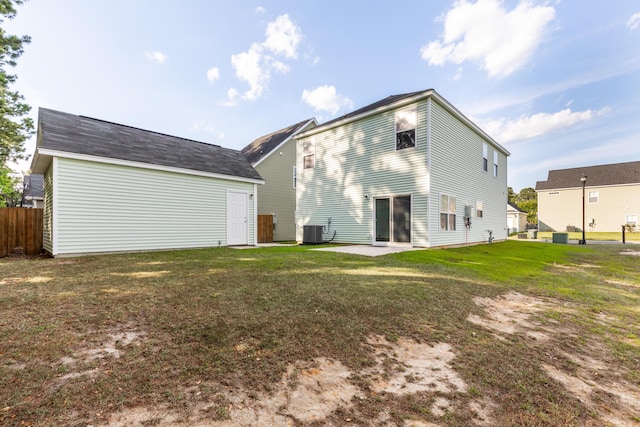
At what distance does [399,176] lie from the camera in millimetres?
10695

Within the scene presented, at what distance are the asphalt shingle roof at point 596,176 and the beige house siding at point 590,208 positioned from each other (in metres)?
0.50

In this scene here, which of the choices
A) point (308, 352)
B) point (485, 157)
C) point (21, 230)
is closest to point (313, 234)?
point (308, 352)

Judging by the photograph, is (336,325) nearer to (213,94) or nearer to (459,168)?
(459,168)

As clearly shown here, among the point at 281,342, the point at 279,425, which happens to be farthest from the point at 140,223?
the point at 279,425

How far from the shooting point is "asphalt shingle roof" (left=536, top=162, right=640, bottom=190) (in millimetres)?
27013

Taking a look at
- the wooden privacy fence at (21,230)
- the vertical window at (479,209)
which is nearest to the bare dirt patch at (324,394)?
the wooden privacy fence at (21,230)

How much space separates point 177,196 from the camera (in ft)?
33.0

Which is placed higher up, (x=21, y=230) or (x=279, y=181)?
(x=279, y=181)

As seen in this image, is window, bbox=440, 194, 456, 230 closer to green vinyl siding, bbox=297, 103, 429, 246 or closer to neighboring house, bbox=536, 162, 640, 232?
green vinyl siding, bbox=297, 103, 429, 246

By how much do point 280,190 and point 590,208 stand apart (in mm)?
33304

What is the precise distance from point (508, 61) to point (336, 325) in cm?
1860

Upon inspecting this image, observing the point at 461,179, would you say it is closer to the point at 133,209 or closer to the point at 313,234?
the point at 313,234

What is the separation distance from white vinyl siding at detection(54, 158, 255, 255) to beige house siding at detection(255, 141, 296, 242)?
16.2 feet

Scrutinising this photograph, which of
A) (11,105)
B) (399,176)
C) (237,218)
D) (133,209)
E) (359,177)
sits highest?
(11,105)
